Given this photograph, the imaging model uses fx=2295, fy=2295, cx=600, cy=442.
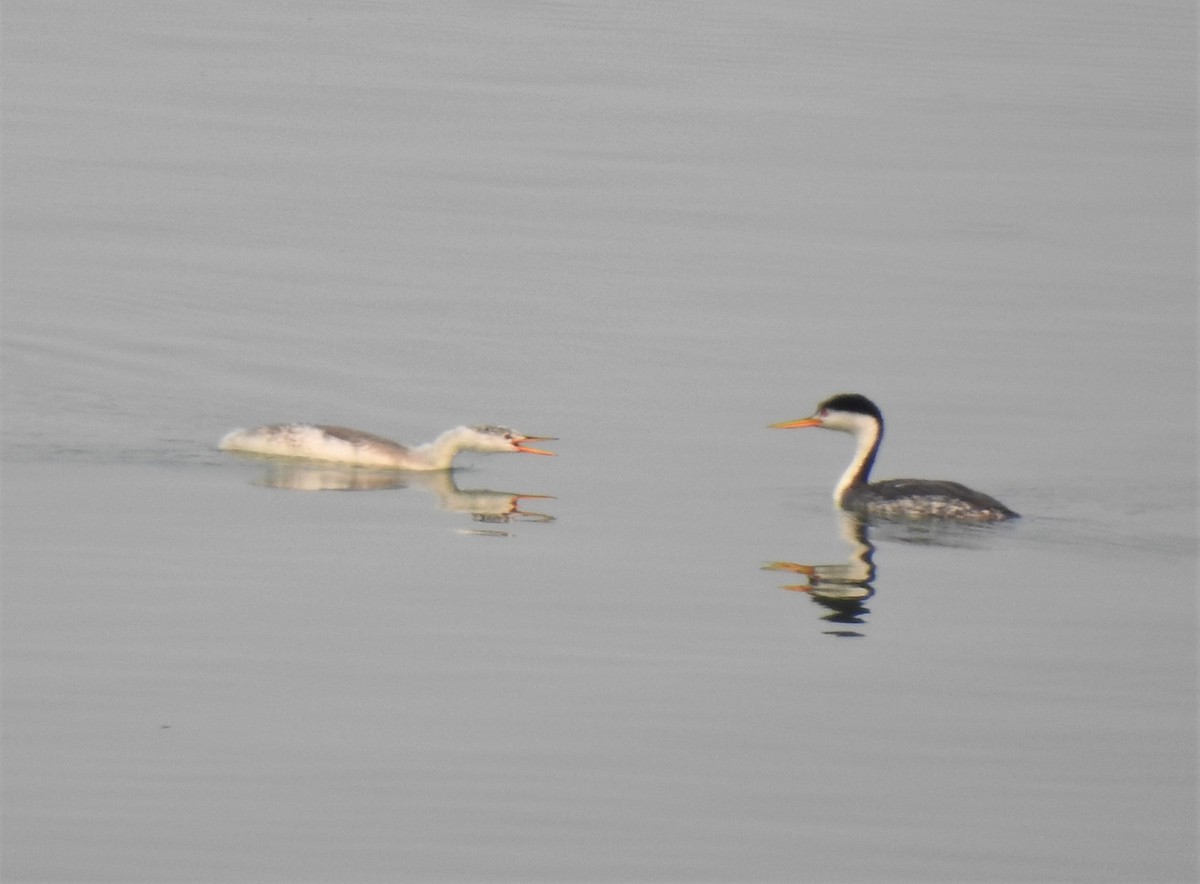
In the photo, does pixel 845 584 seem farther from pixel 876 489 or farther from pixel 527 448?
pixel 527 448

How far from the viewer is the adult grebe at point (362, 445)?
15.6m

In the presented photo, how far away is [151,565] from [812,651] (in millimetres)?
3698

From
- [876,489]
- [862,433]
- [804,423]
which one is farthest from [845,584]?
[804,423]

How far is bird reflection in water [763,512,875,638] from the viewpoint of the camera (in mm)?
12555

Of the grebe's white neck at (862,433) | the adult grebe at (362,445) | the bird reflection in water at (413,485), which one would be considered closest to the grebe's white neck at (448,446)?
the adult grebe at (362,445)

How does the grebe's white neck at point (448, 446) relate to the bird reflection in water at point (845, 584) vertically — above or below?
above

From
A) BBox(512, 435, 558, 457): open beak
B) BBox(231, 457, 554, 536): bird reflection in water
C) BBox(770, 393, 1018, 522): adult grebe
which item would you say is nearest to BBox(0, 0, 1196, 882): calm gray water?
BBox(231, 457, 554, 536): bird reflection in water

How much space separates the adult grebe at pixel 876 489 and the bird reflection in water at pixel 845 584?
0.45m

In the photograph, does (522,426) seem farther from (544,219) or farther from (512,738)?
(544,219)

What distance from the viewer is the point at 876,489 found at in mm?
15438

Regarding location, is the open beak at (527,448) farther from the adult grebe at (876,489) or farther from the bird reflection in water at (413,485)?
the adult grebe at (876,489)

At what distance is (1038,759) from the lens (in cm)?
1039

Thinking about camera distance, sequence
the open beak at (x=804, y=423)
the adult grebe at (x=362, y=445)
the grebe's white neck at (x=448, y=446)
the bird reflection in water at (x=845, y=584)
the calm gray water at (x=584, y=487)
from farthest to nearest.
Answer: the open beak at (x=804, y=423)
the grebe's white neck at (x=448, y=446)
the adult grebe at (x=362, y=445)
the bird reflection in water at (x=845, y=584)
the calm gray water at (x=584, y=487)

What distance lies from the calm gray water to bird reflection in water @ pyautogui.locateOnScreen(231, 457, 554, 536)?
0.22ft
